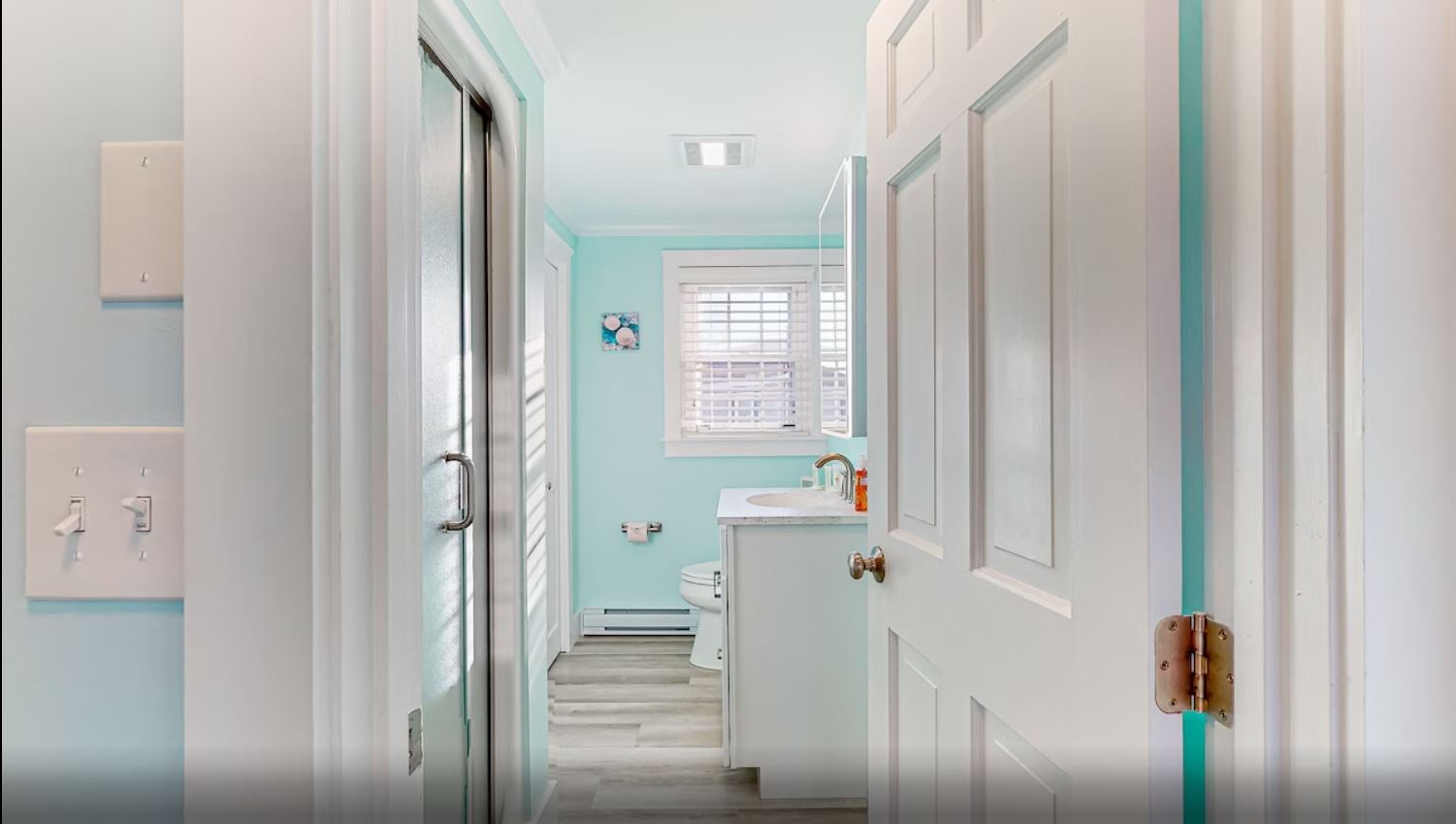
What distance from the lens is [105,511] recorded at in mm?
538

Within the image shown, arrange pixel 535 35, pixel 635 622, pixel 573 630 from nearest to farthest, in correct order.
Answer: pixel 535 35, pixel 573 630, pixel 635 622

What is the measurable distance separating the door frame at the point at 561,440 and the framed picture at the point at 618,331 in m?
0.22

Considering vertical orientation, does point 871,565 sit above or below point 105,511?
below

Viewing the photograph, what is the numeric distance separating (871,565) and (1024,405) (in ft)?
1.69

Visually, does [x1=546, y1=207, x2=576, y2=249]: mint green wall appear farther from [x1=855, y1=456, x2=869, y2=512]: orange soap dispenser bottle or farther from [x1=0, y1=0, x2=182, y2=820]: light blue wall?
[x1=0, y1=0, x2=182, y2=820]: light blue wall

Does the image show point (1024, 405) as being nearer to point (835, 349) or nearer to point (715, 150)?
point (835, 349)

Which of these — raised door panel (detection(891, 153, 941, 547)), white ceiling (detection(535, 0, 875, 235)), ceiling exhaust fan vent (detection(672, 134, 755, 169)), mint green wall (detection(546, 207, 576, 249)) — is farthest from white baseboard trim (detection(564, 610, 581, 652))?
raised door panel (detection(891, 153, 941, 547))

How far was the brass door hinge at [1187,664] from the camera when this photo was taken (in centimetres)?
66

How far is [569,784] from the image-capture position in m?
2.40

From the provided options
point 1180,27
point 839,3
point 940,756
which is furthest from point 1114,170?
point 839,3

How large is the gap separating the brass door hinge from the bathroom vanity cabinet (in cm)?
166

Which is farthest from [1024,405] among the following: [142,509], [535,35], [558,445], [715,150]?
[558,445]

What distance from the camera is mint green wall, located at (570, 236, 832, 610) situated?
13.4 ft

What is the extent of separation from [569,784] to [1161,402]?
7.47 feet
